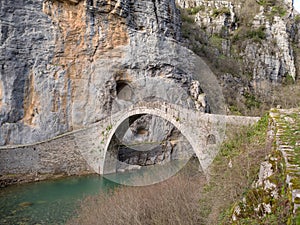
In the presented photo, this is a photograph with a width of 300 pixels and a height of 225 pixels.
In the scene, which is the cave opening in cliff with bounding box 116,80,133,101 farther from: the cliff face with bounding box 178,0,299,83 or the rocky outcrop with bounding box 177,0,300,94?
the cliff face with bounding box 178,0,299,83

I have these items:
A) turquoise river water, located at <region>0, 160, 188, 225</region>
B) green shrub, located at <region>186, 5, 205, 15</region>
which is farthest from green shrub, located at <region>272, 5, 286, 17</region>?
turquoise river water, located at <region>0, 160, 188, 225</region>

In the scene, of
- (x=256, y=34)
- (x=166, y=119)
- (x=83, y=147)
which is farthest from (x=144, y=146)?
(x=256, y=34)

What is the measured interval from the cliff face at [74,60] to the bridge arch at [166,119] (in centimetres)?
287

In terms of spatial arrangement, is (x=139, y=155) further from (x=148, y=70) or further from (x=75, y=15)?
(x=75, y=15)

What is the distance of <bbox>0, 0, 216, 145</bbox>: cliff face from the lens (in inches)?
553

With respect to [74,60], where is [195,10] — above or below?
above

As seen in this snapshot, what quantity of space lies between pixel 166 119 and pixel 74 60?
838cm

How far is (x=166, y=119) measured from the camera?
34.0 feet

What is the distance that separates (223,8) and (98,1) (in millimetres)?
18068

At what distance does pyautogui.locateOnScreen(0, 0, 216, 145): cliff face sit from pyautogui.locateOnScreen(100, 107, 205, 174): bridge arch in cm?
287

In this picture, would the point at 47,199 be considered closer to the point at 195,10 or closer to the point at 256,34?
the point at 256,34

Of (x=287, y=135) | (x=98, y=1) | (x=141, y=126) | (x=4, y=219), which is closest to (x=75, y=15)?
(x=98, y=1)

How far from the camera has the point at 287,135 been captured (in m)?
3.10

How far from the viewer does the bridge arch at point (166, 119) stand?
8.32 meters
